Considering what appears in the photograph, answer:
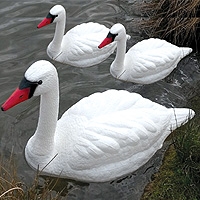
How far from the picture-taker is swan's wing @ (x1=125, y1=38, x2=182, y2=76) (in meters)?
6.37

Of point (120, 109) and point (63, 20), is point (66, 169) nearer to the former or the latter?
point (120, 109)

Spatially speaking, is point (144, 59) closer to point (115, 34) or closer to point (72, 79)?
point (115, 34)

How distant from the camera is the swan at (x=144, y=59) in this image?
6352 mm

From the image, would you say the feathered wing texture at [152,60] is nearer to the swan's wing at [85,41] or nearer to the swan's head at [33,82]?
the swan's wing at [85,41]

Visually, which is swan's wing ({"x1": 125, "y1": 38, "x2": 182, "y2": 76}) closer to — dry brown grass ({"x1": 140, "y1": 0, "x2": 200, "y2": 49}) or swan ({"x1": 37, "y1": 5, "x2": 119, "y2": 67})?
dry brown grass ({"x1": 140, "y1": 0, "x2": 200, "y2": 49})

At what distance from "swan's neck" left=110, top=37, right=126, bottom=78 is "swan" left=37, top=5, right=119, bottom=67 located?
0.39 meters

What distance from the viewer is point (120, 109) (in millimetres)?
5008

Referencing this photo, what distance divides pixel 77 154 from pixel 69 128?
290mm

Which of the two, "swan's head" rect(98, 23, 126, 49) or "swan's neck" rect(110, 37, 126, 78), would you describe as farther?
"swan's neck" rect(110, 37, 126, 78)

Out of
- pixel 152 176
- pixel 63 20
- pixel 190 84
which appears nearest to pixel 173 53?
pixel 190 84

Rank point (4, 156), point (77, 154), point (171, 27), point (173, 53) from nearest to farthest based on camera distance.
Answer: point (77, 154) < point (4, 156) < point (173, 53) < point (171, 27)

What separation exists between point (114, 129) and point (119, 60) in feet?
6.08

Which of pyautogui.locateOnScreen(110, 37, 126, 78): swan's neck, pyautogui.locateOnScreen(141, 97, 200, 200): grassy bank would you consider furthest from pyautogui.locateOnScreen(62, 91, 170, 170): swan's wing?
pyautogui.locateOnScreen(110, 37, 126, 78): swan's neck

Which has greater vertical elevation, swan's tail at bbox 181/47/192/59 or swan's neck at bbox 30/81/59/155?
swan's neck at bbox 30/81/59/155
